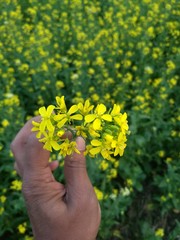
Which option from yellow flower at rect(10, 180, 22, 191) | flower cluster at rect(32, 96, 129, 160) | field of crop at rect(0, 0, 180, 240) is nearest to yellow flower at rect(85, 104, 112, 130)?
flower cluster at rect(32, 96, 129, 160)

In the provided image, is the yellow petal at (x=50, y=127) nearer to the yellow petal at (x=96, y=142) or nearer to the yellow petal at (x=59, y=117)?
the yellow petal at (x=59, y=117)

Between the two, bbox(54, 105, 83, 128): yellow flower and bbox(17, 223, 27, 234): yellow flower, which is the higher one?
bbox(54, 105, 83, 128): yellow flower

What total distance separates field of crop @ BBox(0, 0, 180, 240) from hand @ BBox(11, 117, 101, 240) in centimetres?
88

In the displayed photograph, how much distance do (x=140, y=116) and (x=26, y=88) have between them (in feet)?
3.85

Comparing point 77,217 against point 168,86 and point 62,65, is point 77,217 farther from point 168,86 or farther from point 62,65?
point 62,65

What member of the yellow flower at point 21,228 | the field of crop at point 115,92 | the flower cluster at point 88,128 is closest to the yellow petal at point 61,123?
the flower cluster at point 88,128

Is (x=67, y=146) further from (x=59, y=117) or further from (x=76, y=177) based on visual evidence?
(x=76, y=177)

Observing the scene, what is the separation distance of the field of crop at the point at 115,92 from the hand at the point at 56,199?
2.88 feet

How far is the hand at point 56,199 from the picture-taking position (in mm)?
1345

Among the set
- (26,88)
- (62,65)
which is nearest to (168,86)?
(62,65)

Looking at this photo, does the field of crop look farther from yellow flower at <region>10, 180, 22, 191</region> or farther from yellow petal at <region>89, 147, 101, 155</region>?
yellow petal at <region>89, 147, 101, 155</region>

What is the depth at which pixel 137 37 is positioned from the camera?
3672mm

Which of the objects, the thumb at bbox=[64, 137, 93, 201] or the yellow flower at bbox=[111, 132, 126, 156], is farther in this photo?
the thumb at bbox=[64, 137, 93, 201]

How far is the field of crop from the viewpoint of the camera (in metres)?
2.52
